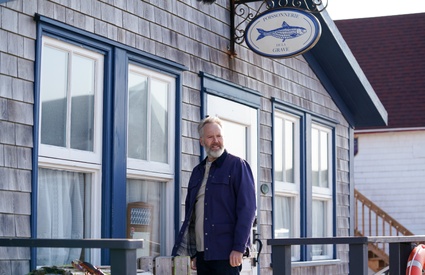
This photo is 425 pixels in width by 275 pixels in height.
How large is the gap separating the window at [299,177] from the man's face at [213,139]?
4279 millimetres

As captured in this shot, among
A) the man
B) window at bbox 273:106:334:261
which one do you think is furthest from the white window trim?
window at bbox 273:106:334:261

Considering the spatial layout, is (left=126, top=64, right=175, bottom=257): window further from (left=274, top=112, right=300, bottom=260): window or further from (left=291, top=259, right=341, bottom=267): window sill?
(left=291, top=259, right=341, bottom=267): window sill

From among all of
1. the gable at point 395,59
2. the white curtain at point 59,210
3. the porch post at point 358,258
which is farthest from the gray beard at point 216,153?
the gable at point 395,59

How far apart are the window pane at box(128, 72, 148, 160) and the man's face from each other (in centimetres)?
149

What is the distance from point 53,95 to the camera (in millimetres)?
7027

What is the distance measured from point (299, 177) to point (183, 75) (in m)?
3.32

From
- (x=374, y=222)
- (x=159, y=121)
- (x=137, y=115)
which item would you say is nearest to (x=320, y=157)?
(x=159, y=121)

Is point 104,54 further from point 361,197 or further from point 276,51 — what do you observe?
point 361,197

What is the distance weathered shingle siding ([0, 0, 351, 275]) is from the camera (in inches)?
257

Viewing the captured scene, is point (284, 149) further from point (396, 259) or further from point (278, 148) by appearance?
point (396, 259)

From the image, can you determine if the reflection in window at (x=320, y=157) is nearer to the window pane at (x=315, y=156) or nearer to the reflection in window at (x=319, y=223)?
the window pane at (x=315, y=156)

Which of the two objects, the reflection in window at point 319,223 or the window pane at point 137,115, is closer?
the window pane at point 137,115

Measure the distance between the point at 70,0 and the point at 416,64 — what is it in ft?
57.7

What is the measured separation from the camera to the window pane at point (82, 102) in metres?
7.23
